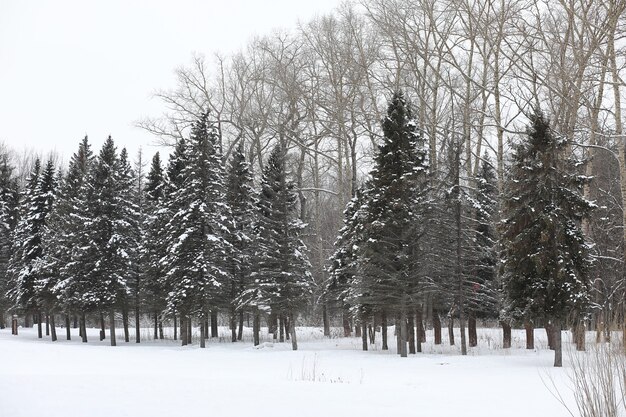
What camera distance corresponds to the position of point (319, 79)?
37812 mm

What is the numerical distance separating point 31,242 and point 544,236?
3761 centimetres

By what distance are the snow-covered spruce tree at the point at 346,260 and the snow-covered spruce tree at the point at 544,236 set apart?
8.22 m

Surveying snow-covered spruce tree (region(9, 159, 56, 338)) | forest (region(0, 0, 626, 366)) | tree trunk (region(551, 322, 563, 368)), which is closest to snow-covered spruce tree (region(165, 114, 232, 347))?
forest (region(0, 0, 626, 366))

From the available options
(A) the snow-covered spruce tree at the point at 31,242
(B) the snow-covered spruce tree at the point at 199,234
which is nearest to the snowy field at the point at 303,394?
(B) the snow-covered spruce tree at the point at 199,234

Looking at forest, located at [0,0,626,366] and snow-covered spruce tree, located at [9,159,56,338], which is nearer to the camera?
forest, located at [0,0,626,366]

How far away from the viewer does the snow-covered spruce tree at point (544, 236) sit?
19.2m

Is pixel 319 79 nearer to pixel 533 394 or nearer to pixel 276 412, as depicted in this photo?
pixel 533 394

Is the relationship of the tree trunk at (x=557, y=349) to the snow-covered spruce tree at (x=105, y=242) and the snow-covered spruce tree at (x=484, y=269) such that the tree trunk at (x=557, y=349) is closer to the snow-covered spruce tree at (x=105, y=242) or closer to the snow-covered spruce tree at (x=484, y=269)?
the snow-covered spruce tree at (x=484, y=269)

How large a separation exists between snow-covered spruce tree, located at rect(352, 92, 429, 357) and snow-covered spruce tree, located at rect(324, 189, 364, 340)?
117 cm

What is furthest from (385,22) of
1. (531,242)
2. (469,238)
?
(531,242)

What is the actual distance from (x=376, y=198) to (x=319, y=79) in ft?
48.0

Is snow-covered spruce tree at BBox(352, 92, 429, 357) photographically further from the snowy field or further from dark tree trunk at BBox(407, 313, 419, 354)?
the snowy field

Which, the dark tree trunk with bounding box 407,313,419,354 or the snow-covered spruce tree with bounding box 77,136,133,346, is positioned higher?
Result: the snow-covered spruce tree with bounding box 77,136,133,346

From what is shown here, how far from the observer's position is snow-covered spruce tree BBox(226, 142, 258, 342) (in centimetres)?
3478
